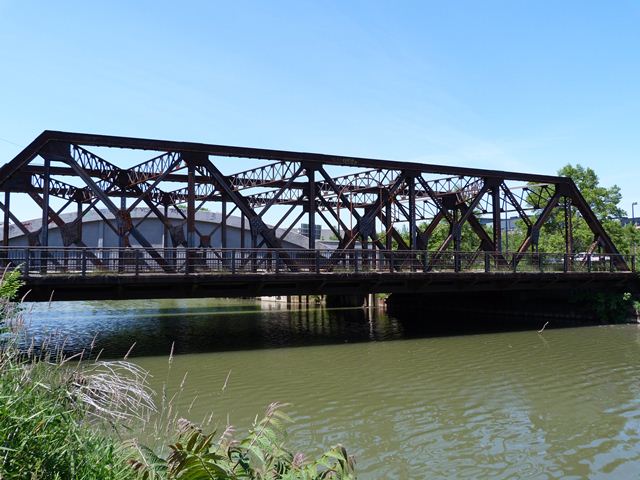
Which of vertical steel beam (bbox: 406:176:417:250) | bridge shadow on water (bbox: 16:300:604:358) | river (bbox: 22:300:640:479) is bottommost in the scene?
river (bbox: 22:300:640:479)

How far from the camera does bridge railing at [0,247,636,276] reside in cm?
1942

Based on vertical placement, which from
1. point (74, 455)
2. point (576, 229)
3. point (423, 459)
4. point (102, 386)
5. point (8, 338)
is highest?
point (576, 229)

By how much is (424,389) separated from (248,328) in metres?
15.1

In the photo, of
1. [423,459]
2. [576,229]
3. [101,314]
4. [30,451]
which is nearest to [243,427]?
[423,459]

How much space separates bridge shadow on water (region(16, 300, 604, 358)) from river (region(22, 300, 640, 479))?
0.58ft

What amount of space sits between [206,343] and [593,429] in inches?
621

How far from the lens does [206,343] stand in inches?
894

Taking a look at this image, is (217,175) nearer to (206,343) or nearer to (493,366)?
(206,343)

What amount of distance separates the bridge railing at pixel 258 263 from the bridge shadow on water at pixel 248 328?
238 cm

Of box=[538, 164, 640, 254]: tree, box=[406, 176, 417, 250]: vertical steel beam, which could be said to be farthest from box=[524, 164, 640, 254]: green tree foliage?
box=[406, 176, 417, 250]: vertical steel beam

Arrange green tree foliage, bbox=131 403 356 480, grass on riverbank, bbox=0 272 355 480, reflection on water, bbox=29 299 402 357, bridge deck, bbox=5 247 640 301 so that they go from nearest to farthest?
grass on riverbank, bbox=0 272 355 480 < green tree foliage, bbox=131 403 356 480 < bridge deck, bbox=5 247 640 301 < reflection on water, bbox=29 299 402 357

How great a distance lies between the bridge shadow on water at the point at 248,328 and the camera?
2195 cm

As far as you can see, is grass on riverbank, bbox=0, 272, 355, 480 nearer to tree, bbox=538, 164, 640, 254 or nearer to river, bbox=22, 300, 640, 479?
river, bbox=22, 300, 640, 479

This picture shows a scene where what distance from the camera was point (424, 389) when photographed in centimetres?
1434
